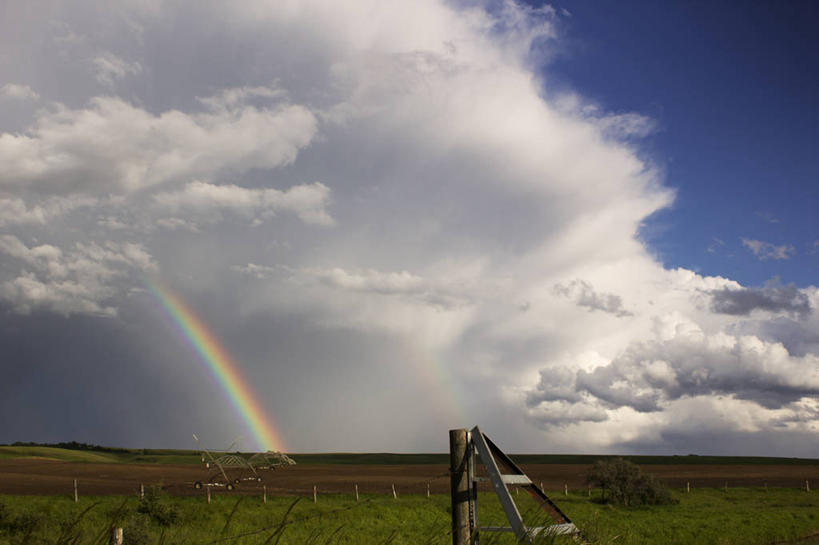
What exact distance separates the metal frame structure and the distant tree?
43947mm

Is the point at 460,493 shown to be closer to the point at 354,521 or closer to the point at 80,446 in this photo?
the point at 354,521

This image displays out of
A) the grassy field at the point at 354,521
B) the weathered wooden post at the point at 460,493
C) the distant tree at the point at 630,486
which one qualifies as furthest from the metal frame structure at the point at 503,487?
the distant tree at the point at 630,486

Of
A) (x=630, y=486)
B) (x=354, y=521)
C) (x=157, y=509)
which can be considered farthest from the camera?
(x=630, y=486)

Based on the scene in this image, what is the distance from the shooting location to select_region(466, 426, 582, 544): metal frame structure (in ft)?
22.1

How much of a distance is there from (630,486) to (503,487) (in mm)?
45081

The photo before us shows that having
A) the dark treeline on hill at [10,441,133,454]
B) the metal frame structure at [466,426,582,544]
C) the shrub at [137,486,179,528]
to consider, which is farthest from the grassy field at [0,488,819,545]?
the dark treeline on hill at [10,441,133,454]

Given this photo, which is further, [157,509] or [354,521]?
[354,521]

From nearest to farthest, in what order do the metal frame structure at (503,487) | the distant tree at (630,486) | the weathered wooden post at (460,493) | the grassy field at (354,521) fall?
1. the metal frame structure at (503,487)
2. the weathered wooden post at (460,493)
3. the grassy field at (354,521)
4. the distant tree at (630,486)

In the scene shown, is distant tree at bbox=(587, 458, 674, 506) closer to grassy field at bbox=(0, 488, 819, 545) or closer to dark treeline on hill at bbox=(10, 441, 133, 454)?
grassy field at bbox=(0, 488, 819, 545)

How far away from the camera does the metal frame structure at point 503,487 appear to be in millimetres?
6742

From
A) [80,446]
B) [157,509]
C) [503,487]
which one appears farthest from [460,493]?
[80,446]

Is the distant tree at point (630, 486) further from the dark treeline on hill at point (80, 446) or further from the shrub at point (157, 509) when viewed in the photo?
the dark treeline on hill at point (80, 446)

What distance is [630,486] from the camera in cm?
4666

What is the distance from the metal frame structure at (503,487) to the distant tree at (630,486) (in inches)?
1730
